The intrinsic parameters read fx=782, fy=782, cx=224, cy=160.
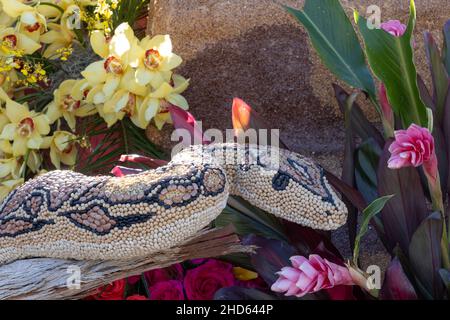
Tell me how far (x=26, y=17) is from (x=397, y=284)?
95 centimetres

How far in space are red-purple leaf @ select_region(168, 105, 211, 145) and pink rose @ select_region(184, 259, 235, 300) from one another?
223 mm

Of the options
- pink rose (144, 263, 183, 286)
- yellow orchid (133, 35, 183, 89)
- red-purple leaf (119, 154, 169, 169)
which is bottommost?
pink rose (144, 263, 183, 286)

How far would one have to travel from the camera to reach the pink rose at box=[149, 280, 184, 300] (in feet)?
4.37

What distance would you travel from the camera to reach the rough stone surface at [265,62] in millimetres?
1570

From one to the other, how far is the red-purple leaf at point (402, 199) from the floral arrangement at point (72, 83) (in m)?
0.49

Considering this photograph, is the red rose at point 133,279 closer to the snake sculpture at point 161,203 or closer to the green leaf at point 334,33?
the snake sculpture at point 161,203

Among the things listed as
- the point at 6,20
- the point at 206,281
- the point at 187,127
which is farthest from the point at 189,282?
the point at 6,20

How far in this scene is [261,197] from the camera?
3.74 feet

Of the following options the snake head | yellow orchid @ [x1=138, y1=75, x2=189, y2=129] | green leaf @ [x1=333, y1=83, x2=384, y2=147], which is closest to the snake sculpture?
the snake head

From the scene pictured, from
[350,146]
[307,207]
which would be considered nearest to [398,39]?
[350,146]

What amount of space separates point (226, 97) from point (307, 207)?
565 mm

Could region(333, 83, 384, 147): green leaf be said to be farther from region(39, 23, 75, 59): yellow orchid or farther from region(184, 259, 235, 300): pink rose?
region(39, 23, 75, 59): yellow orchid

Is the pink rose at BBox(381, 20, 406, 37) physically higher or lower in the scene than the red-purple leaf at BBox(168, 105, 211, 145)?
higher
